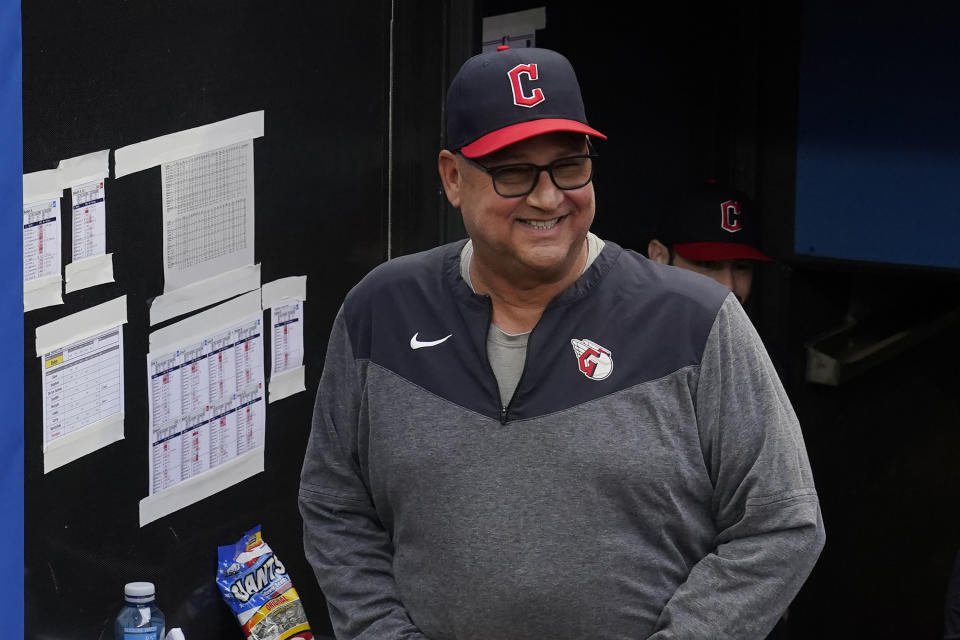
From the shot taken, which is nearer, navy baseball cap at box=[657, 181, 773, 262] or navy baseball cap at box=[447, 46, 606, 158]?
navy baseball cap at box=[447, 46, 606, 158]

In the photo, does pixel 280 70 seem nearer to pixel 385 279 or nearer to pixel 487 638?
pixel 385 279

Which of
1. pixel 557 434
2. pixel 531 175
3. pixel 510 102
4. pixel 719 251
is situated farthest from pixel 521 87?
pixel 719 251

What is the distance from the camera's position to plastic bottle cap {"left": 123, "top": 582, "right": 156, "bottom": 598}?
2.59 m

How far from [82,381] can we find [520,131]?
3.15 ft

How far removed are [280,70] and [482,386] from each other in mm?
1203

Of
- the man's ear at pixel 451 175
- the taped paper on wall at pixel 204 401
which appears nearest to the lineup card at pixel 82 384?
the taped paper on wall at pixel 204 401

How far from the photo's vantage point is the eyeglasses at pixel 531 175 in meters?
2.02

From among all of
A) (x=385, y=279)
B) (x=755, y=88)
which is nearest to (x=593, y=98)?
(x=755, y=88)

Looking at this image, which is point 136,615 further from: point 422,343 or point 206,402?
point 422,343

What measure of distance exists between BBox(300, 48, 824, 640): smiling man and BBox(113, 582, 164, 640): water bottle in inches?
24.3

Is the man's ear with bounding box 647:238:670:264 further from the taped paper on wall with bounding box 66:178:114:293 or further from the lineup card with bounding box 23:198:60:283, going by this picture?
the lineup card with bounding box 23:198:60:283

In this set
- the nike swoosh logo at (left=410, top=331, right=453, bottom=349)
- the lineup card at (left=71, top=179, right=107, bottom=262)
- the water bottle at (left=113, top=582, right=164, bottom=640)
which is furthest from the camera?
the water bottle at (left=113, top=582, right=164, bottom=640)

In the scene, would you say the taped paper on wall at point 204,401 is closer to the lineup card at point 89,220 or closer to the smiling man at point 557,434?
the lineup card at point 89,220
